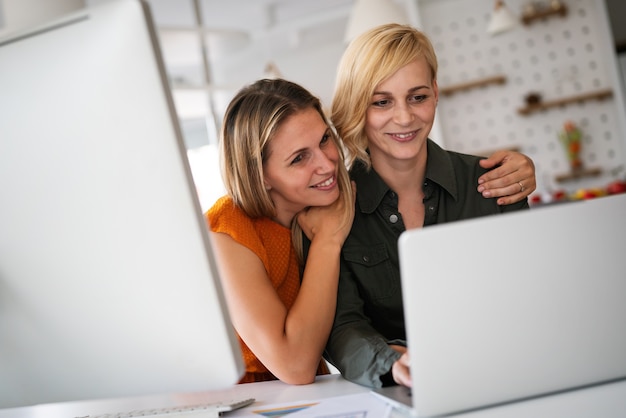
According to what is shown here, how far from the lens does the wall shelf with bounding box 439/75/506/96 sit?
5.93m

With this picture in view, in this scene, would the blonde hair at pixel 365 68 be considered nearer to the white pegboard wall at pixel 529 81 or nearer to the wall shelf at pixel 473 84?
the wall shelf at pixel 473 84

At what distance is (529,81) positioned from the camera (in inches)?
237

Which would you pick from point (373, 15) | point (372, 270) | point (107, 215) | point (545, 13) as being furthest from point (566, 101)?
point (107, 215)

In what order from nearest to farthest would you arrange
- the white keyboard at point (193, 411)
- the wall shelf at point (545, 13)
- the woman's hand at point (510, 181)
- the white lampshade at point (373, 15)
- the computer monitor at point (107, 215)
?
the computer monitor at point (107, 215), the white keyboard at point (193, 411), the woman's hand at point (510, 181), the white lampshade at point (373, 15), the wall shelf at point (545, 13)

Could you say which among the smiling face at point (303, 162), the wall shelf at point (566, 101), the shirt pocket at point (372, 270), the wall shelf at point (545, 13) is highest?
the wall shelf at point (545, 13)

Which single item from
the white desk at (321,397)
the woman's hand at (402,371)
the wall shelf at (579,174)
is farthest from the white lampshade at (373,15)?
the wall shelf at (579,174)

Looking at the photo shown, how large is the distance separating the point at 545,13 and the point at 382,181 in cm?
476

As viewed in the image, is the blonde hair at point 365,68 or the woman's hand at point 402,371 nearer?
the woman's hand at point 402,371

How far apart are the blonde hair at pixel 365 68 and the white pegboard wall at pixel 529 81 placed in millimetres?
4514

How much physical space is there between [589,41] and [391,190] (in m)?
4.96

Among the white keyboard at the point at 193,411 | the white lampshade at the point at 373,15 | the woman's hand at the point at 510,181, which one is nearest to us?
the white keyboard at the point at 193,411

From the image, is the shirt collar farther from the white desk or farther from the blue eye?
the white desk

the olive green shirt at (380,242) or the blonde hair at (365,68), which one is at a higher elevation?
the blonde hair at (365,68)

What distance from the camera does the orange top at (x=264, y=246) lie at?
145 cm
